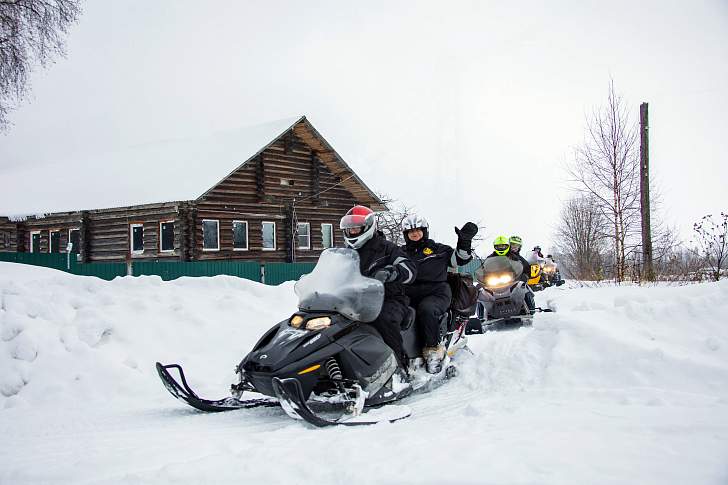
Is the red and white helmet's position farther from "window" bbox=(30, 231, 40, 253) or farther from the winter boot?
"window" bbox=(30, 231, 40, 253)

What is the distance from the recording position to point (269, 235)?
2362 centimetres

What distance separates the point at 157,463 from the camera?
11.0ft

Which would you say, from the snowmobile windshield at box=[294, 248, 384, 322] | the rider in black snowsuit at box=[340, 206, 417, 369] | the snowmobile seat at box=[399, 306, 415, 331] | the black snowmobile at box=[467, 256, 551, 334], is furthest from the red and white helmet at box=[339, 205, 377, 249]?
the black snowmobile at box=[467, 256, 551, 334]

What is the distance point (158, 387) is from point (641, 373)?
4.62 meters

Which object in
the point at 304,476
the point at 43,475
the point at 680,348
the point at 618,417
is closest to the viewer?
the point at 304,476

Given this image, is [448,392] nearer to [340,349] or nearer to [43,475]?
[340,349]

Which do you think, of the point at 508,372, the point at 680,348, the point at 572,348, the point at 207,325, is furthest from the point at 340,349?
the point at 207,325

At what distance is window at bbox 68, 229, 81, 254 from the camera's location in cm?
2400

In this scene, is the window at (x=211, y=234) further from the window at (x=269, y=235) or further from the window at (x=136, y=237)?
the window at (x=136, y=237)

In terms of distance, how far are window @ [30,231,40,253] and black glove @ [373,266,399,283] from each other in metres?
26.0

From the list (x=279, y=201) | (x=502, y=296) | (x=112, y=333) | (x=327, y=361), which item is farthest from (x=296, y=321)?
(x=279, y=201)

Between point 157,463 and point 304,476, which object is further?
point 157,463

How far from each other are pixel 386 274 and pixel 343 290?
403 mm

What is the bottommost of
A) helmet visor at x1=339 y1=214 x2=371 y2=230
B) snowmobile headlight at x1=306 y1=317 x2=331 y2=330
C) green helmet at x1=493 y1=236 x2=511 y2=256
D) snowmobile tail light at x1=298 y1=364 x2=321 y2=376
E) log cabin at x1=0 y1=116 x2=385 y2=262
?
snowmobile tail light at x1=298 y1=364 x2=321 y2=376
